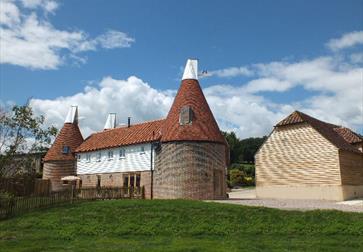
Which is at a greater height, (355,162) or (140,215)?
(355,162)

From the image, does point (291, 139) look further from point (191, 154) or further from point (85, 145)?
point (85, 145)

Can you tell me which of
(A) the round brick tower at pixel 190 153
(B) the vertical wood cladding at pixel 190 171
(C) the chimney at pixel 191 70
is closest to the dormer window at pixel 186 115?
(A) the round brick tower at pixel 190 153

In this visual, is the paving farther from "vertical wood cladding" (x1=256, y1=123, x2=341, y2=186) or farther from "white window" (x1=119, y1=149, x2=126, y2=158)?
"white window" (x1=119, y1=149, x2=126, y2=158)

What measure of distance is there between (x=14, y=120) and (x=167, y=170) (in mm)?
11347

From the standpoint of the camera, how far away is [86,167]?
3778 cm

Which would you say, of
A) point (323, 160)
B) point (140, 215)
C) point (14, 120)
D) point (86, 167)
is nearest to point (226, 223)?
point (140, 215)

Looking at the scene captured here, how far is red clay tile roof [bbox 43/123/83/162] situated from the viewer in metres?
40.0

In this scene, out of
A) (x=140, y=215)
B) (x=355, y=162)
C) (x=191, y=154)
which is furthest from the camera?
(x=355, y=162)

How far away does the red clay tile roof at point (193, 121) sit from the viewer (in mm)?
28516

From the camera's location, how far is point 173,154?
28.3 metres

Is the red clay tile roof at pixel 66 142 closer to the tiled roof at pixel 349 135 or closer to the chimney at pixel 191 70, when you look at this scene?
the chimney at pixel 191 70

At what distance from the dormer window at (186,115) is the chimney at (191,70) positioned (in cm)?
293

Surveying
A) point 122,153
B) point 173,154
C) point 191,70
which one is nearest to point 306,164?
point 173,154

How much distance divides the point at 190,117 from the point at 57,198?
37.5 ft
